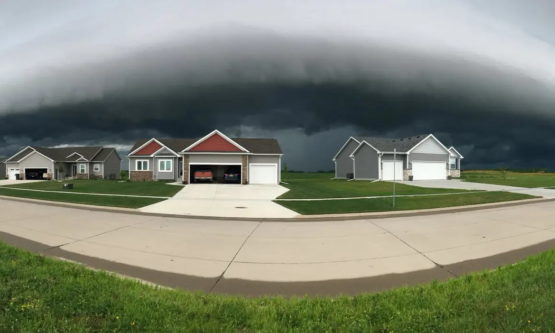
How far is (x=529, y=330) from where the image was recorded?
3.38 metres

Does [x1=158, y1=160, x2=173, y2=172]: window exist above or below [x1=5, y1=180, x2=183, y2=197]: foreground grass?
above

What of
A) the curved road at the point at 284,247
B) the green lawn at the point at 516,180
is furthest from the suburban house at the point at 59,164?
the green lawn at the point at 516,180

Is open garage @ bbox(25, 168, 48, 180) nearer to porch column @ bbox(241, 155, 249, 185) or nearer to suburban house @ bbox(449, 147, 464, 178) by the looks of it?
porch column @ bbox(241, 155, 249, 185)

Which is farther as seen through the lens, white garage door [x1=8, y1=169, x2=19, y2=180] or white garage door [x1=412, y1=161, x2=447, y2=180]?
white garage door [x1=8, y1=169, x2=19, y2=180]

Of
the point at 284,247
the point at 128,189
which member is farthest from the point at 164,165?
the point at 284,247

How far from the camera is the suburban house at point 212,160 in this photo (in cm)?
3381

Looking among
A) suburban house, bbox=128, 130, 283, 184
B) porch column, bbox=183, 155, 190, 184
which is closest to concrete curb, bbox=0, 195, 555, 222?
porch column, bbox=183, 155, 190, 184

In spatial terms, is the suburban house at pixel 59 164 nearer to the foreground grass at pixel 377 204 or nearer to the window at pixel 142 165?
the window at pixel 142 165

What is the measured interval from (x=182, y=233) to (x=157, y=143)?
1505 inches

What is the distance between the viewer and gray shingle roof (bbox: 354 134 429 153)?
4285 centimetres

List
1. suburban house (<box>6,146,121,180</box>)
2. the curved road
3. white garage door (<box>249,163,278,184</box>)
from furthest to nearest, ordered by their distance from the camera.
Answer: suburban house (<box>6,146,121,180</box>) → white garage door (<box>249,163,278,184</box>) → the curved road

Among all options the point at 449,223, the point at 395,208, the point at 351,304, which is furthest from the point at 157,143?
the point at 351,304

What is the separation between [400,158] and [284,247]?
3975 cm

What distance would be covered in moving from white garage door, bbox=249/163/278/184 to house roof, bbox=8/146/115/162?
33969 mm
